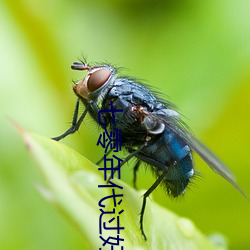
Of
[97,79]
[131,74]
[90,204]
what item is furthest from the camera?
[131,74]

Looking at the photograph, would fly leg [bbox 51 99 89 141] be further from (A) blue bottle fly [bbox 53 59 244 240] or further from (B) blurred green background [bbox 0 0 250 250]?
(B) blurred green background [bbox 0 0 250 250]

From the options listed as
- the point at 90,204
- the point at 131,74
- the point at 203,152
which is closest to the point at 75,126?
the point at 203,152

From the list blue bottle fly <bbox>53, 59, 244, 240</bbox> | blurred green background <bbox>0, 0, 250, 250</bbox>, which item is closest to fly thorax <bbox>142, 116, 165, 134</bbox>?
→ blue bottle fly <bbox>53, 59, 244, 240</bbox>

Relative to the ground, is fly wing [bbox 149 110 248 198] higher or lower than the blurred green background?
higher

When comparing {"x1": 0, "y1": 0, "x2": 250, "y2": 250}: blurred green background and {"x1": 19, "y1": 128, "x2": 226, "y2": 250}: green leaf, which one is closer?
{"x1": 19, "y1": 128, "x2": 226, "y2": 250}: green leaf

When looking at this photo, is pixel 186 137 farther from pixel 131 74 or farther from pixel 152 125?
pixel 131 74

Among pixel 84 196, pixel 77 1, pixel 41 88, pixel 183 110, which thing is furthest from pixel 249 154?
pixel 84 196

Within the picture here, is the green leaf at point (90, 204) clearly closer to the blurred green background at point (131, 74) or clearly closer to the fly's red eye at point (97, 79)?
the fly's red eye at point (97, 79)
